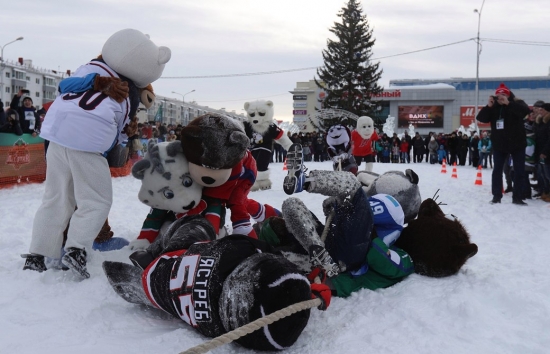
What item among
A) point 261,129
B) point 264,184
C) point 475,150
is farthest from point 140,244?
point 475,150

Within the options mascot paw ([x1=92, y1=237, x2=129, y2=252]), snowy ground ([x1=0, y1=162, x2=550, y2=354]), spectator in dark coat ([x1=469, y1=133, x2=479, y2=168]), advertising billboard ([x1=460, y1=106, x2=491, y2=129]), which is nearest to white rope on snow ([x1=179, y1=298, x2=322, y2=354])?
snowy ground ([x1=0, y1=162, x2=550, y2=354])

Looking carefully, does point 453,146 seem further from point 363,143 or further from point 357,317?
point 357,317

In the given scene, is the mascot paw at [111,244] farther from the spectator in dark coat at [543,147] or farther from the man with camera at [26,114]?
the man with camera at [26,114]

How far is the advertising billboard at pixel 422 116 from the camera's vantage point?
57156mm

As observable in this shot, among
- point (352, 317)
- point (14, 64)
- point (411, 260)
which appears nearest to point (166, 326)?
point (352, 317)

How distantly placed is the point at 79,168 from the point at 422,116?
57165 millimetres

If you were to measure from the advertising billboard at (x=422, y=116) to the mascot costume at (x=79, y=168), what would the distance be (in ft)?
185

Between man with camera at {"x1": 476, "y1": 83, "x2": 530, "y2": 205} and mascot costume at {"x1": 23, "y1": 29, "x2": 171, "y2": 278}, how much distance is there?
6.12 meters

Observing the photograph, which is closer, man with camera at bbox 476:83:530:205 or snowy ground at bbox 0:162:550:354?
snowy ground at bbox 0:162:550:354

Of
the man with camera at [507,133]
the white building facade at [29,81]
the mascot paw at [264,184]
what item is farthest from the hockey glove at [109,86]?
the white building facade at [29,81]

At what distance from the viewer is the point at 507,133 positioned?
7766mm

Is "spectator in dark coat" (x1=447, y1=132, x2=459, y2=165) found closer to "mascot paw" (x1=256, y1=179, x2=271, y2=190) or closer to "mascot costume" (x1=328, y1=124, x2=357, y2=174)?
"mascot costume" (x1=328, y1=124, x2=357, y2=174)

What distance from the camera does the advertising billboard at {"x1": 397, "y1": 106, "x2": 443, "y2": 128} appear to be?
57.2 m

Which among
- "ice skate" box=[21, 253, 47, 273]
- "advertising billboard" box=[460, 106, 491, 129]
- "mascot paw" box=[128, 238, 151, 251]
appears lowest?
"ice skate" box=[21, 253, 47, 273]
